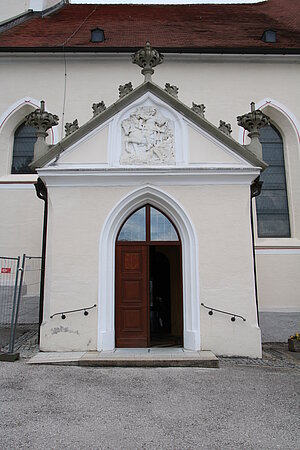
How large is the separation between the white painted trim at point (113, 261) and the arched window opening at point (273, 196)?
465cm

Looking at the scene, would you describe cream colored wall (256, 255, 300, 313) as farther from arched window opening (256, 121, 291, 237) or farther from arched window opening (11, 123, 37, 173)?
arched window opening (11, 123, 37, 173)

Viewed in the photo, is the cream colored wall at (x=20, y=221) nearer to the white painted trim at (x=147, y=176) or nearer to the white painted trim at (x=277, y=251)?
the white painted trim at (x=147, y=176)

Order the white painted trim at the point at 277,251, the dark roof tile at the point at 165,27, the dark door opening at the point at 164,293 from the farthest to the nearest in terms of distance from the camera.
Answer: the dark roof tile at the point at 165,27, the white painted trim at the point at 277,251, the dark door opening at the point at 164,293

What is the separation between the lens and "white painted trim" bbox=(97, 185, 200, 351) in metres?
7.43

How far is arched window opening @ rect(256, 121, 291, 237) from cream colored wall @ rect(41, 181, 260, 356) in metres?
4.24

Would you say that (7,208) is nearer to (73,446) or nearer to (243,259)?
(243,259)

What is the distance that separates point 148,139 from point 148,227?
2030 mm

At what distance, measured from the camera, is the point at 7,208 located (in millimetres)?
11461

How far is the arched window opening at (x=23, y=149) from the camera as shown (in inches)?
485

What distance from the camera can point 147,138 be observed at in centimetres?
822

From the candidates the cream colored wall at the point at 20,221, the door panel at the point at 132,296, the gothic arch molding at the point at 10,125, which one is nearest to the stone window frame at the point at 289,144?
the door panel at the point at 132,296

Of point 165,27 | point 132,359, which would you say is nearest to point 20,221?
point 132,359

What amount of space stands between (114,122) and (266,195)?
6.17 metres

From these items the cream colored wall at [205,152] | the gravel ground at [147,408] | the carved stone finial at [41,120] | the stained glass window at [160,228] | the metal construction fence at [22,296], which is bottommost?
the gravel ground at [147,408]
